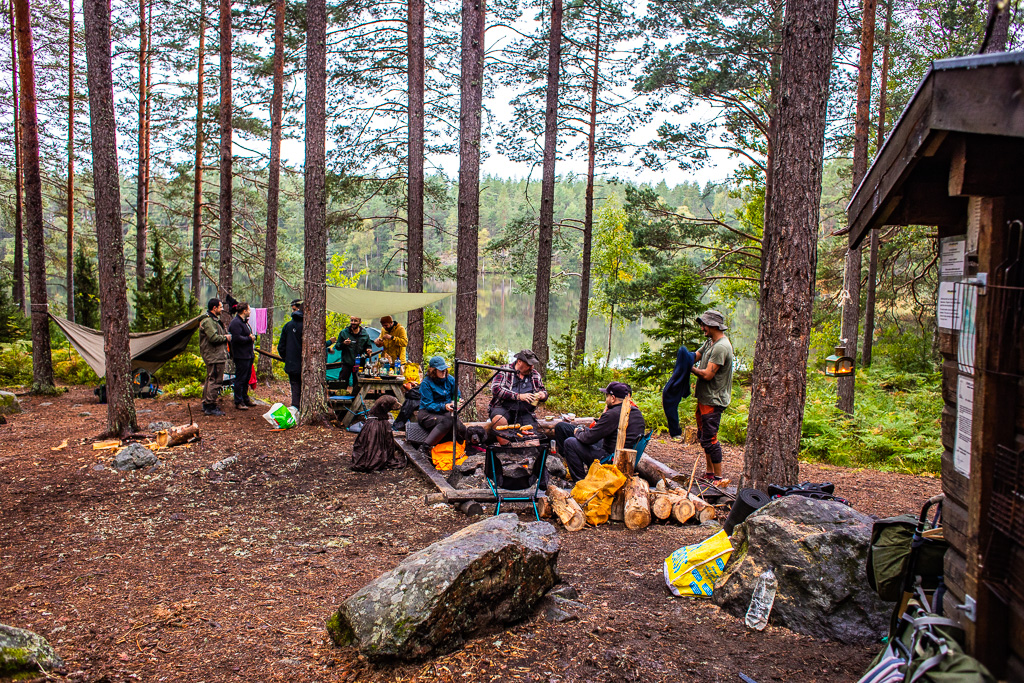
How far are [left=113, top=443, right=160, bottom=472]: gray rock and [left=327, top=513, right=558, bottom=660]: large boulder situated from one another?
3.53 metres

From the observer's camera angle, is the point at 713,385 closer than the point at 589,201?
Yes

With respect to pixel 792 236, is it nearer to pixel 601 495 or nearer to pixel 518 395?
pixel 601 495

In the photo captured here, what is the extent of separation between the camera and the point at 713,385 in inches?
200

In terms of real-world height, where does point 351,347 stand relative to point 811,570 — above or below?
above

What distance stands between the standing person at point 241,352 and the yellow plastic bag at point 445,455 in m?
3.65

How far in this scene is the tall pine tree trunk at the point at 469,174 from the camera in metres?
7.18

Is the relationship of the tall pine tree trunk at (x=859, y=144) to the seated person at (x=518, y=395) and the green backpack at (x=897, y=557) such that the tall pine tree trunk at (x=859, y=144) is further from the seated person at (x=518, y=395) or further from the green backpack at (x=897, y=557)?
the green backpack at (x=897, y=557)

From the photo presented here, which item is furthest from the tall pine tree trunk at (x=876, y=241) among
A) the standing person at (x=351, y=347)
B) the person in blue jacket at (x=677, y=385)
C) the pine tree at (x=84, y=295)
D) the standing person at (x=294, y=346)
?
the pine tree at (x=84, y=295)

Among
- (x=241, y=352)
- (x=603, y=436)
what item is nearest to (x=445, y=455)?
(x=603, y=436)

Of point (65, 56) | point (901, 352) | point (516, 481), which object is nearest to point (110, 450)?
point (516, 481)

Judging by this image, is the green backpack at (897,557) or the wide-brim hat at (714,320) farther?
the wide-brim hat at (714,320)

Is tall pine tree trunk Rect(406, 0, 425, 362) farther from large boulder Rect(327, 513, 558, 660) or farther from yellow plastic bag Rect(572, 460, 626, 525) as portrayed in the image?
large boulder Rect(327, 513, 558, 660)

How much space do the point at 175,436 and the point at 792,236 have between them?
18.9ft

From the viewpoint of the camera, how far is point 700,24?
9945mm
